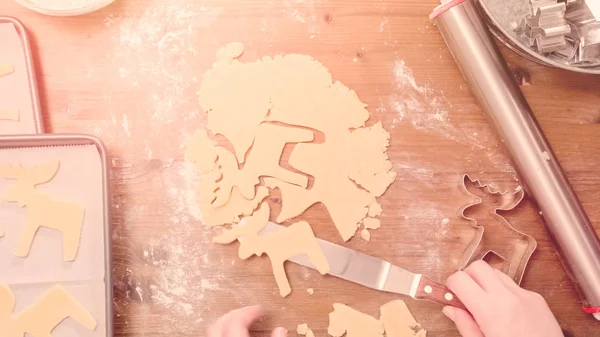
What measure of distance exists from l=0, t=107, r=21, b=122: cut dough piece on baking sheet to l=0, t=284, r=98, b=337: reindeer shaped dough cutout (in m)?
0.23

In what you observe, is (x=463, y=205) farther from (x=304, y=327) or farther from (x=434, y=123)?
(x=304, y=327)

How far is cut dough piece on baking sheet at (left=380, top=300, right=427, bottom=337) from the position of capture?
79cm

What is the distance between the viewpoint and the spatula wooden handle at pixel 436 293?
0.78 metres

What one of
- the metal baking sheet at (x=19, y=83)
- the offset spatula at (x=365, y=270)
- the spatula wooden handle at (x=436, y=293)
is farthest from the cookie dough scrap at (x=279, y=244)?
the metal baking sheet at (x=19, y=83)

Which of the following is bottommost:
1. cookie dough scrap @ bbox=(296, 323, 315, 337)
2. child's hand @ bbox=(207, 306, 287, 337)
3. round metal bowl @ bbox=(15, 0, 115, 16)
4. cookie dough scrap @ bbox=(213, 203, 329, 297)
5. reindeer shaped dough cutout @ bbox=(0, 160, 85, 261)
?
cookie dough scrap @ bbox=(296, 323, 315, 337)

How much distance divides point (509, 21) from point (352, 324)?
0.49 m

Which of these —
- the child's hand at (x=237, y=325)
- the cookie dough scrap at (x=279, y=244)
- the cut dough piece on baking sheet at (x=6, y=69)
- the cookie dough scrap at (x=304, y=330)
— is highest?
the cut dough piece on baking sheet at (x=6, y=69)

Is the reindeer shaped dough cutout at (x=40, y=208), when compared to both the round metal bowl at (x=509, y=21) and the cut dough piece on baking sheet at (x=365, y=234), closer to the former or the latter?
the cut dough piece on baking sheet at (x=365, y=234)

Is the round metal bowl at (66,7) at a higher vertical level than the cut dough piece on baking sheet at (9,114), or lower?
higher

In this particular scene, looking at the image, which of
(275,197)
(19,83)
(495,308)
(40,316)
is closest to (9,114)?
(19,83)

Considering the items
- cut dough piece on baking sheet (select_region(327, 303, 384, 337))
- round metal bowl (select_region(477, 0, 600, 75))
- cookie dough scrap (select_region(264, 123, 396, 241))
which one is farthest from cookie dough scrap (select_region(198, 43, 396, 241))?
round metal bowl (select_region(477, 0, 600, 75))

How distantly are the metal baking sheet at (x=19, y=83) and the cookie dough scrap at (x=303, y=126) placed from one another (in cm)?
24

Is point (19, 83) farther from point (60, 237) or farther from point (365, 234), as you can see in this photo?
point (365, 234)

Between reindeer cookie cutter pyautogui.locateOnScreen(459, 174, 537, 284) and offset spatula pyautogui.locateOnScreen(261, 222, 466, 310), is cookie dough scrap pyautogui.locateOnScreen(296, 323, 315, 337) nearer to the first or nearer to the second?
offset spatula pyautogui.locateOnScreen(261, 222, 466, 310)
